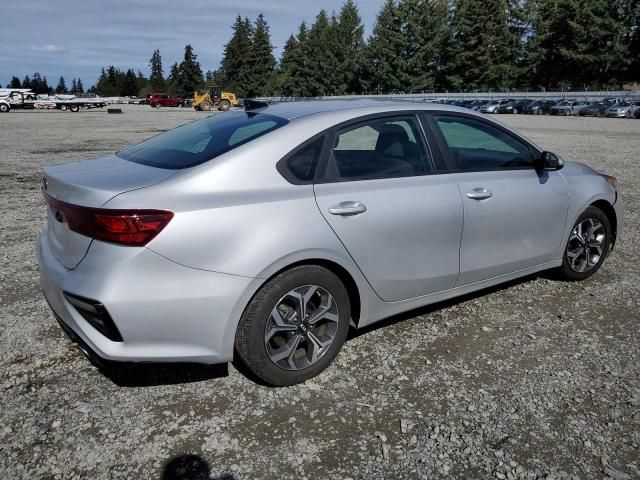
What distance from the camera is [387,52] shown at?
82.4 metres

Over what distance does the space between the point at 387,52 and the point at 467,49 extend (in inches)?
479

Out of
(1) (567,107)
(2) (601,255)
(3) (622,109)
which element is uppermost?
(1) (567,107)

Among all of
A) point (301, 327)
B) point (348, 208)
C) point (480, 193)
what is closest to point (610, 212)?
point (480, 193)

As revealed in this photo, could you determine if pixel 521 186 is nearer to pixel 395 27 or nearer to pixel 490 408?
pixel 490 408

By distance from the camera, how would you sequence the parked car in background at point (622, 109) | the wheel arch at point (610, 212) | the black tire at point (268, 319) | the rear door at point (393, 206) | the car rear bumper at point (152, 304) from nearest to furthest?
the car rear bumper at point (152, 304) < the black tire at point (268, 319) < the rear door at point (393, 206) < the wheel arch at point (610, 212) < the parked car in background at point (622, 109)

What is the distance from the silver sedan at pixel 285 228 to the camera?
252 centimetres

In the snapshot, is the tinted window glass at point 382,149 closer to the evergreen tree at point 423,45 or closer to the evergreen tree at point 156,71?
the evergreen tree at point 423,45

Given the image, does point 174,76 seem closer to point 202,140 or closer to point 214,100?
point 214,100

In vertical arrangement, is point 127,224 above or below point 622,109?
below

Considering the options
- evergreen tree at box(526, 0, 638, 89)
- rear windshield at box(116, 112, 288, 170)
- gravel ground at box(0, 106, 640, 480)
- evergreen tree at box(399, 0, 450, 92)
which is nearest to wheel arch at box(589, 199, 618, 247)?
gravel ground at box(0, 106, 640, 480)

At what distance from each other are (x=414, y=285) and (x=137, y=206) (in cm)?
180

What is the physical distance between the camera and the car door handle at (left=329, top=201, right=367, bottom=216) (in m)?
2.95

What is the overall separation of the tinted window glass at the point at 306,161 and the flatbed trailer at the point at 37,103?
48.7 meters

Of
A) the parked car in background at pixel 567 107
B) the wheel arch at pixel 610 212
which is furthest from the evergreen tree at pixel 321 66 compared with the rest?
the wheel arch at pixel 610 212
